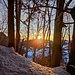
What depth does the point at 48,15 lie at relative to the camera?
18.0 metres

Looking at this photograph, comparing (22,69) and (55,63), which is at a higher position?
(22,69)

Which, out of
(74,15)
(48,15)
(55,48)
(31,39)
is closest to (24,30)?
(31,39)

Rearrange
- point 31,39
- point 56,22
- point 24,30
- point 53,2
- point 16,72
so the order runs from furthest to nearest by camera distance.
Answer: point 31,39 < point 24,30 < point 53,2 < point 56,22 < point 16,72

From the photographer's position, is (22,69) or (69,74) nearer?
(22,69)

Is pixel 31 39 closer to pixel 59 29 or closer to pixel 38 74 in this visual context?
pixel 59 29

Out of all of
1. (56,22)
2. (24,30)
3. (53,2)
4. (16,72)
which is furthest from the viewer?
(24,30)

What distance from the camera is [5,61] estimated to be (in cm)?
579

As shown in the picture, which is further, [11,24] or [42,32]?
[42,32]

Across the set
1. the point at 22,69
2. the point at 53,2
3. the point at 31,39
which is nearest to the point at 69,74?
the point at 22,69

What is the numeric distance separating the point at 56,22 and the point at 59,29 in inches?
16.7

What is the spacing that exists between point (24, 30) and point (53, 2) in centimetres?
698

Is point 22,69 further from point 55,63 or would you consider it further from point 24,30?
point 24,30

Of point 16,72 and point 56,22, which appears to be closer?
point 16,72

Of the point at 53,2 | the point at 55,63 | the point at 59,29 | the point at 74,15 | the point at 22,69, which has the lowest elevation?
the point at 55,63
